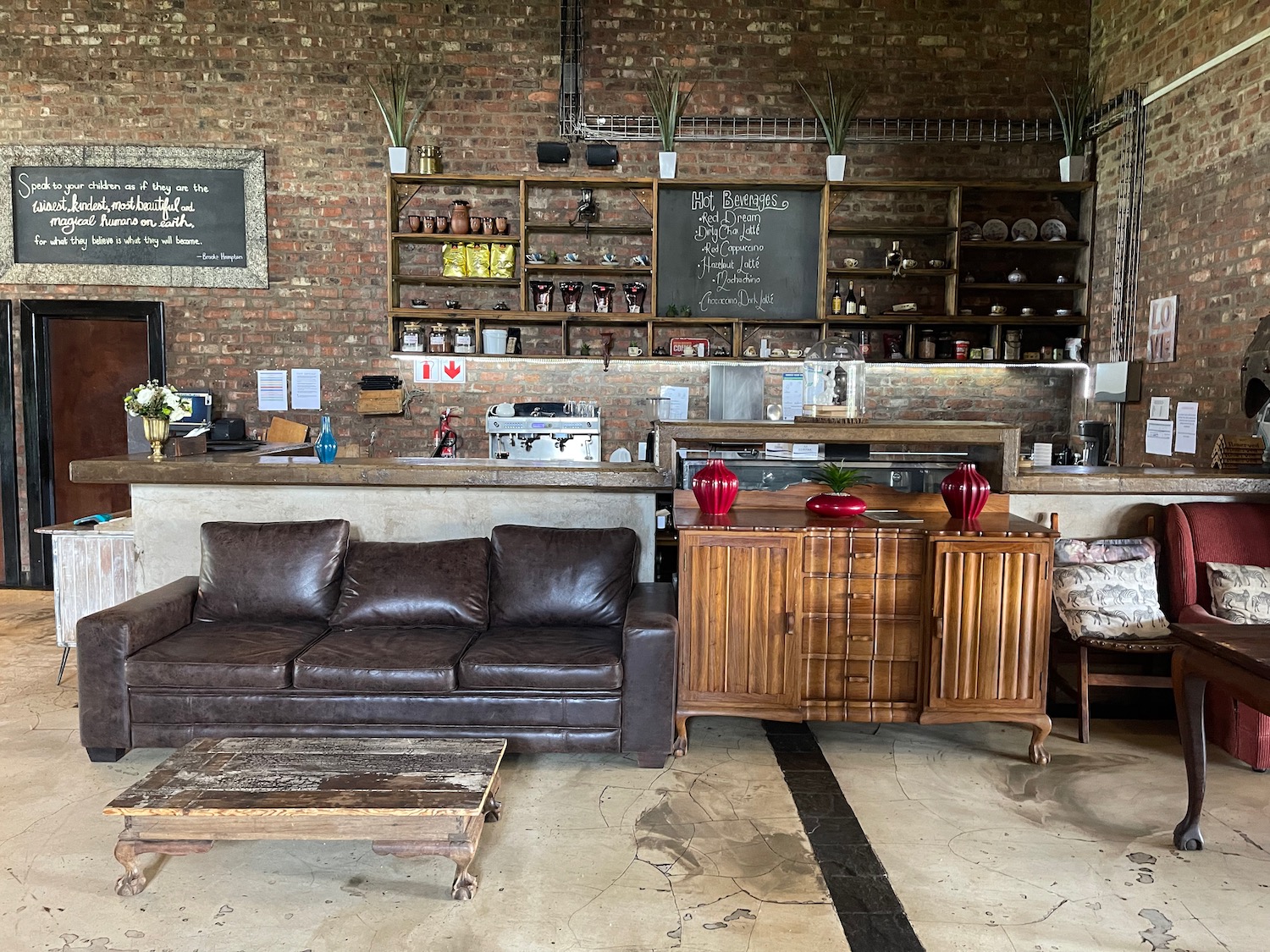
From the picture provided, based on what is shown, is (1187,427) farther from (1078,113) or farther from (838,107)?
(838,107)

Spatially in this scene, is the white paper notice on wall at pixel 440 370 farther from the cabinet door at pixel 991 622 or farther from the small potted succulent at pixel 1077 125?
the small potted succulent at pixel 1077 125

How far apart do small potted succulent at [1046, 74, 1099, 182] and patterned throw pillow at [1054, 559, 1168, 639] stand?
144 inches

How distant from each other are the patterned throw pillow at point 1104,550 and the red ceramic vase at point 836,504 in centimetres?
102

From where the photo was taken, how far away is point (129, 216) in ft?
21.9

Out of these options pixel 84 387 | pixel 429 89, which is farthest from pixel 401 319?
pixel 84 387

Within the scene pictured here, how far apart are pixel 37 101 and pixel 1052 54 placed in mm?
7612

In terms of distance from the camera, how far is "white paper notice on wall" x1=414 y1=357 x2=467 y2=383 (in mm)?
6828

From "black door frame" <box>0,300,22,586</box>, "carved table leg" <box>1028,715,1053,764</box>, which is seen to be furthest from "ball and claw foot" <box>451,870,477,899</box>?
"black door frame" <box>0,300,22,586</box>

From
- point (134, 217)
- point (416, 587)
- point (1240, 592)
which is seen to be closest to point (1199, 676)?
point (1240, 592)

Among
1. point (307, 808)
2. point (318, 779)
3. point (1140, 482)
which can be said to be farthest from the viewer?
point (1140, 482)

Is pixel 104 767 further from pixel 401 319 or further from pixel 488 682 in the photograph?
pixel 401 319

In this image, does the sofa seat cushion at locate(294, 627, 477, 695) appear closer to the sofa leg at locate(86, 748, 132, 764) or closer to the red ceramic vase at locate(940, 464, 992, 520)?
the sofa leg at locate(86, 748, 132, 764)

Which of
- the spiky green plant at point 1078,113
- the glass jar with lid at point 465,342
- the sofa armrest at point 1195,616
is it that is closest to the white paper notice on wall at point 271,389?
the glass jar with lid at point 465,342

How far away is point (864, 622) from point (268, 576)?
2568 millimetres
